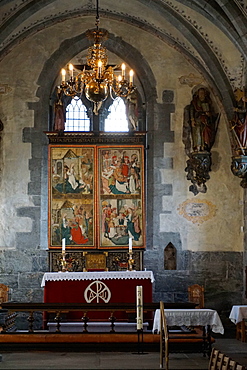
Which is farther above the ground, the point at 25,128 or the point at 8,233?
the point at 25,128

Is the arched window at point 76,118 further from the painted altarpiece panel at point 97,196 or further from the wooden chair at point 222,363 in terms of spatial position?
the wooden chair at point 222,363

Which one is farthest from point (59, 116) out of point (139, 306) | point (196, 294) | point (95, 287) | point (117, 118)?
point (139, 306)

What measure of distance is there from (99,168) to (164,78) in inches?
109

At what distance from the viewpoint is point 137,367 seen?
426 inches

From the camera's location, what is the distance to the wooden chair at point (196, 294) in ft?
52.4

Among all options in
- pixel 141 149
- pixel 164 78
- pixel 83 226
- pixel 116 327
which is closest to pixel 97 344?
pixel 116 327

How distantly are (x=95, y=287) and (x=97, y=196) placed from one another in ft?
9.67

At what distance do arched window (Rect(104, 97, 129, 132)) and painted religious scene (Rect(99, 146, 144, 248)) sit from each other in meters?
0.66

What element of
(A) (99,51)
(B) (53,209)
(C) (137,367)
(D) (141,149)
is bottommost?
(C) (137,367)

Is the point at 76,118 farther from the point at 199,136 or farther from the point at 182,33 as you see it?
the point at 182,33

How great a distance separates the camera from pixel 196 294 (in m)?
16.2

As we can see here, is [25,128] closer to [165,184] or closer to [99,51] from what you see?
[165,184]

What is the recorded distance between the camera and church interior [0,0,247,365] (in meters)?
16.9

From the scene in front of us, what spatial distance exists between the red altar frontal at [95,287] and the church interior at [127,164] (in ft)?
4.52
